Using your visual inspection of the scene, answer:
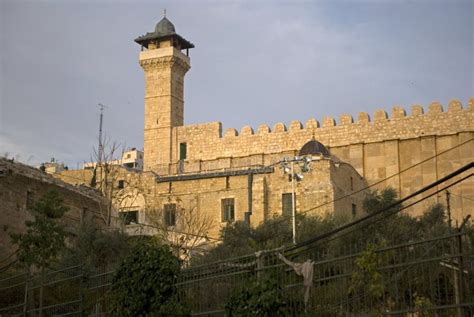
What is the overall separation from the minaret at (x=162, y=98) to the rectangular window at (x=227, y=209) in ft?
27.3

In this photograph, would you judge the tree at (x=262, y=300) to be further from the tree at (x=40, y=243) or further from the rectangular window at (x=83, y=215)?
the rectangular window at (x=83, y=215)

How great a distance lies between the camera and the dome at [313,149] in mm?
34156

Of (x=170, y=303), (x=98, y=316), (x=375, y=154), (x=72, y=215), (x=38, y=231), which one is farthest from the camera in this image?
(x=375, y=154)

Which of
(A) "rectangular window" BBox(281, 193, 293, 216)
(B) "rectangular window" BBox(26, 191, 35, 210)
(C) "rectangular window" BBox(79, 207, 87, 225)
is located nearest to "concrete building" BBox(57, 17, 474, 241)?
(A) "rectangular window" BBox(281, 193, 293, 216)

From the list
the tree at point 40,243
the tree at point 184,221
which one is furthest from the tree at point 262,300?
the tree at point 184,221

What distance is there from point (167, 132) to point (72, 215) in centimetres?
1460

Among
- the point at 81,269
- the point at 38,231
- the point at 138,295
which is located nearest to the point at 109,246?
the point at 38,231

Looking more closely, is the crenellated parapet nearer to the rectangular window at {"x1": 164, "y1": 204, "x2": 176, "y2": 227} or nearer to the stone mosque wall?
the stone mosque wall

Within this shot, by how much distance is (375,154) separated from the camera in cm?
3653

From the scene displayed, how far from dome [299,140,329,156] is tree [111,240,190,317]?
→ 23996 millimetres

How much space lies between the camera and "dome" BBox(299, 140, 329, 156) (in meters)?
34.2

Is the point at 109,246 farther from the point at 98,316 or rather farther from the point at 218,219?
the point at 98,316

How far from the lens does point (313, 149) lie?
112 feet

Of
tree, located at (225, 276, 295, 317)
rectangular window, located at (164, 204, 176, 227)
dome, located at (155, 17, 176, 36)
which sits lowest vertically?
tree, located at (225, 276, 295, 317)
